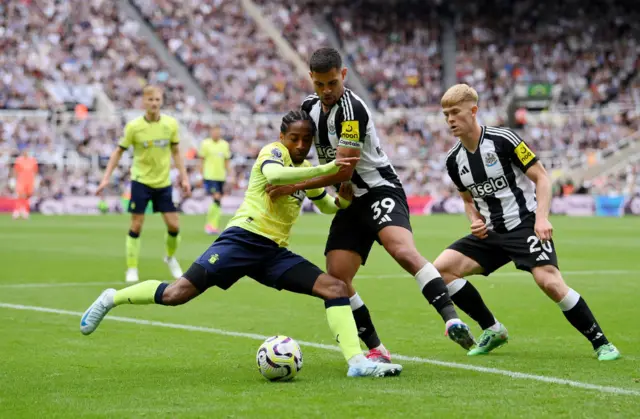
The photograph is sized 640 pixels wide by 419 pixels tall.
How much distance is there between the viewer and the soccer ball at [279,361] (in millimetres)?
6727

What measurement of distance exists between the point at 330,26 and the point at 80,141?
15.3 meters

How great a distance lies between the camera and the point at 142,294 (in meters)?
7.32

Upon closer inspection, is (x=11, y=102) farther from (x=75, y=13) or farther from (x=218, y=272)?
(x=218, y=272)

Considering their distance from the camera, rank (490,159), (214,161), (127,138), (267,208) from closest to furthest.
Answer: (267,208), (490,159), (127,138), (214,161)

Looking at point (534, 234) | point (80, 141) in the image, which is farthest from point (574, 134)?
point (534, 234)

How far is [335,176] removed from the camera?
7176 mm

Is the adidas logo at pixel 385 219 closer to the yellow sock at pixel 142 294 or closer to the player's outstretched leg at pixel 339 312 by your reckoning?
the player's outstretched leg at pixel 339 312

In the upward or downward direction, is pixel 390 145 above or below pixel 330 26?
below

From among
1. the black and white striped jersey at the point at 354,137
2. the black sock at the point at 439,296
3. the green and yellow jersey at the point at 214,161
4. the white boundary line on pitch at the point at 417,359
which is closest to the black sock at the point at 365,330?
the white boundary line on pitch at the point at 417,359

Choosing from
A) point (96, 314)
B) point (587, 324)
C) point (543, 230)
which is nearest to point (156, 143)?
point (96, 314)

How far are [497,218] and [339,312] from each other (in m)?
1.75

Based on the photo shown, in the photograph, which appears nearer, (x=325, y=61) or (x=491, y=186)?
(x=325, y=61)

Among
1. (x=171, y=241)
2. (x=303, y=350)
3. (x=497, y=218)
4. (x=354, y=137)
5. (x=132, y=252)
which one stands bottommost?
(x=132, y=252)

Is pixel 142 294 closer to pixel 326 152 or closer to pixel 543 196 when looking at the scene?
pixel 326 152
